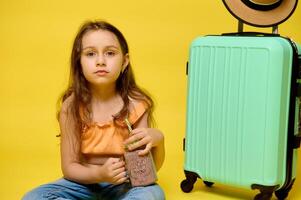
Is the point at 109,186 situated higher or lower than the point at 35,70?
lower

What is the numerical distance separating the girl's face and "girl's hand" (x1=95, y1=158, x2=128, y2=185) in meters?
0.23

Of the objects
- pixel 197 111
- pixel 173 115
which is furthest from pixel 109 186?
pixel 173 115

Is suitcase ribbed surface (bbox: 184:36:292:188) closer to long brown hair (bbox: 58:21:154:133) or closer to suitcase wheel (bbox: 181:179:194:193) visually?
suitcase wheel (bbox: 181:179:194:193)

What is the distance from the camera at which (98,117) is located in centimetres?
198

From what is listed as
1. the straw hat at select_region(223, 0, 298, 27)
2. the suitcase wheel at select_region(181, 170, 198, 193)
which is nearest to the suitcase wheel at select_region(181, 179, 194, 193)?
the suitcase wheel at select_region(181, 170, 198, 193)

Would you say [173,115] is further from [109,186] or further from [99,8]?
[109,186]

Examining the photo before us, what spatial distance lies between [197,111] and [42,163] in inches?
25.7

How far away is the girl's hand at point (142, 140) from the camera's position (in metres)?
1.85

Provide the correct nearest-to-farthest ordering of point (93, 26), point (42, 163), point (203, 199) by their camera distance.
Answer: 1. point (93, 26)
2. point (203, 199)
3. point (42, 163)

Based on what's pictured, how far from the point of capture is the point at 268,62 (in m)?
1.92

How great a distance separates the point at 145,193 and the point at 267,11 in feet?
2.20

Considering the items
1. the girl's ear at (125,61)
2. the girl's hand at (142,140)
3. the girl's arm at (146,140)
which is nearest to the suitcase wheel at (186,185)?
the girl's arm at (146,140)

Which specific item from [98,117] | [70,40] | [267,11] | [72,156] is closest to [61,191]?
[72,156]

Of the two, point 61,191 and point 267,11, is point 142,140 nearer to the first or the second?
point 61,191
